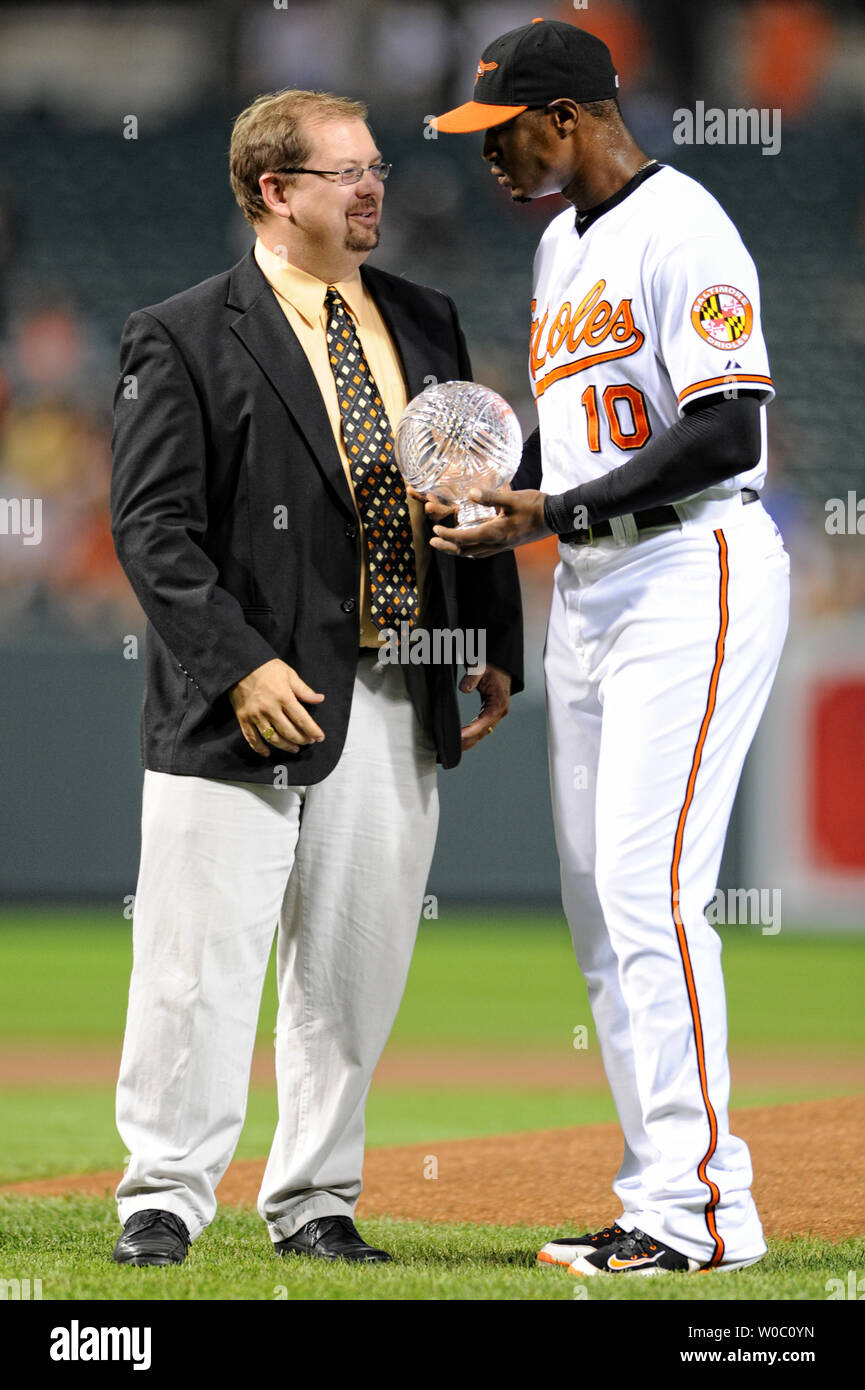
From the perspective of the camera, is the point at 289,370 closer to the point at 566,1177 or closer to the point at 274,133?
the point at 274,133

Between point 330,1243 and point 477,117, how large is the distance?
7.01 ft

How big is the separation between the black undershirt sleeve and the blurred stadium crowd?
9152 mm

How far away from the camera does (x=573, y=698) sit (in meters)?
3.16

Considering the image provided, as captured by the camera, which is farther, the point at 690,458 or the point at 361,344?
the point at 361,344

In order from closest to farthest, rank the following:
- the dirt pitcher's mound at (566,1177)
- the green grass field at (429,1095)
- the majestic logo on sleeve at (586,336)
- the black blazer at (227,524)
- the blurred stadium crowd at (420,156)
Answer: the green grass field at (429,1095) < the majestic logo on sleeve at (586,336) < the black blazer at (227,524) < the dirt pitcher's mound at (566,1177) < the blurred stadium crowd at (420,156)

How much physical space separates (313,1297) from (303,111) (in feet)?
7.31

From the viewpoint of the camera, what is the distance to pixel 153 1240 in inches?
118

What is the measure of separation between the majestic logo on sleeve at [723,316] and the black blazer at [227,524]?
0.78 m

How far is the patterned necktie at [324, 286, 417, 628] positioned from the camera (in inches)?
129

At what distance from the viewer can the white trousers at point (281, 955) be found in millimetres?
3100

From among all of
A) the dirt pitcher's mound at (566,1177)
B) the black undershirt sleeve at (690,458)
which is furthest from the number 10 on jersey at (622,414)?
the dirt pitcher's mound at (566,1177)

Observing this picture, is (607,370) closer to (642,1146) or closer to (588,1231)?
(642,1146)
